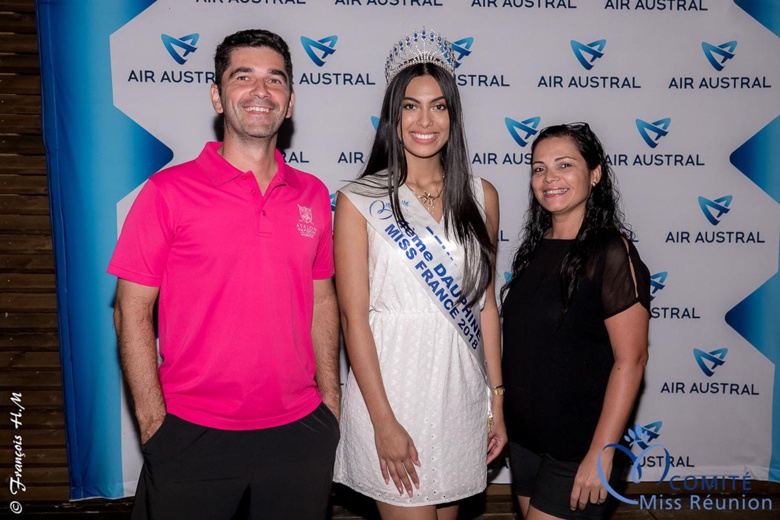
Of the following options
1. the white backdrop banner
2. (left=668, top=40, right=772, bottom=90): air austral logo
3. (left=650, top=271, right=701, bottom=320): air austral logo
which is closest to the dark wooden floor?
the white backdrop banner

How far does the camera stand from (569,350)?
1.65 meters

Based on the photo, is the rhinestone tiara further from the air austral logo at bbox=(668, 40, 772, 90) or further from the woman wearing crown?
the air austral logo at bbox=(668, 40, 772, 90)

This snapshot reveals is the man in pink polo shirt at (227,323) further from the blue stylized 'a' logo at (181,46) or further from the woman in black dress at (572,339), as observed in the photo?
the blue stylized 'a' logo at (181,46)

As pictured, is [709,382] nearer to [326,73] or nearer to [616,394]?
[616,394]

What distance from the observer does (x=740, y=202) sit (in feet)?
9.66

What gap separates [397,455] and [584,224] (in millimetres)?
873

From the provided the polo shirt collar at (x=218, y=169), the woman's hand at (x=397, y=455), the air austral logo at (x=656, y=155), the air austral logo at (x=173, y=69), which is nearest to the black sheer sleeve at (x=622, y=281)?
the woman's hand at (x=397, y=455)

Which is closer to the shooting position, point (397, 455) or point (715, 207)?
point (397, 455)

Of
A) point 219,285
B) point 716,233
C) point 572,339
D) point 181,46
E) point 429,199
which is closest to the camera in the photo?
point 219,285

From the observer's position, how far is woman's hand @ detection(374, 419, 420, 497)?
169 centimetres

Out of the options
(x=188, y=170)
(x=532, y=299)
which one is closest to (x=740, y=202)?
(x=532, y=299)

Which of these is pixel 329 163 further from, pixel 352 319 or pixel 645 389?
pixel 645 389

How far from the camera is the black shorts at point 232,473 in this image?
153 cm

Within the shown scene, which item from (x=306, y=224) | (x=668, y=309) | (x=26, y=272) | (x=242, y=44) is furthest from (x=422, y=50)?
(x=26, y=272)
